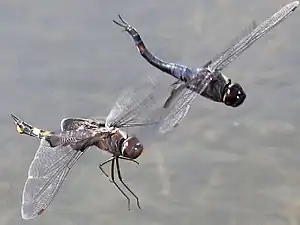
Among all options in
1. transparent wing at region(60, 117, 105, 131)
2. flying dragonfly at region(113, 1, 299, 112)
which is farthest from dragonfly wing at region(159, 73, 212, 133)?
transparent wing at region(60, 117, 105, 131)

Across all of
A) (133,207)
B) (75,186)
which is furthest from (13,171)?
(133,207)

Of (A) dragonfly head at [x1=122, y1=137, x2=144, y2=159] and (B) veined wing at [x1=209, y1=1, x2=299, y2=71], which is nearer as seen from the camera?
(A) dragonfly head at [x1=122, y1=137, x2=144, y2=159]

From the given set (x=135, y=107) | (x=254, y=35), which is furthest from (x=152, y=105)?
(x=254, y=35)

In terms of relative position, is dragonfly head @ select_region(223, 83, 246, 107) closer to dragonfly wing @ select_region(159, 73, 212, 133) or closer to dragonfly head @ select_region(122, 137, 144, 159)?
dragonfly wing @ select_region(159, 73, 212, 133)

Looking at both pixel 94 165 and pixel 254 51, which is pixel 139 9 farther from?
pixel 94 165

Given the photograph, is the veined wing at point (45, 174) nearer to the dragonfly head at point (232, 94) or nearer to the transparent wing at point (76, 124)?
the transparent wing at point (76, 124)

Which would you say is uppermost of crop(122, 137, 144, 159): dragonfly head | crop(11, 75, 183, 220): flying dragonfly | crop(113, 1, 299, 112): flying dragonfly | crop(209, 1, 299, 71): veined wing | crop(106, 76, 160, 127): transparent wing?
crop(209, 1, 299, 71): veined wing

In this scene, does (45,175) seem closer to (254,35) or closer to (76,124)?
(76,124)

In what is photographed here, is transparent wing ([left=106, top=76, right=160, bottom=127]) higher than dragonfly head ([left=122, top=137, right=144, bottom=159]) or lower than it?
higher
